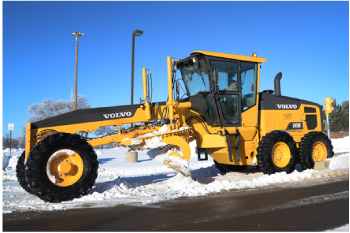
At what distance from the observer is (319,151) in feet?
29.5

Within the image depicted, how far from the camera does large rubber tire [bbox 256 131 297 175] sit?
7.61m

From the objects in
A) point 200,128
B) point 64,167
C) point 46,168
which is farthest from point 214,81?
point 46,168

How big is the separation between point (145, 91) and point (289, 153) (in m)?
4.15

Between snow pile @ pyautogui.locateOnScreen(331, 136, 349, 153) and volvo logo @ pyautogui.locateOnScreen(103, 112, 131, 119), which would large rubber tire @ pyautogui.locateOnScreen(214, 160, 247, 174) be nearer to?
volvo logo @ pyautogui.locateOnScreen(103, 112, 131, 119)

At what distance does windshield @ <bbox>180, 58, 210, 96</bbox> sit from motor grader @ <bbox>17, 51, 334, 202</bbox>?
0.08ft

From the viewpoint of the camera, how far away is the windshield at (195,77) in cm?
777

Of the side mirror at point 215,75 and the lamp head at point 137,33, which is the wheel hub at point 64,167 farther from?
the lamp head at point 137,33

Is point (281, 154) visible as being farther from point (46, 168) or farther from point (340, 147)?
point (340, 147)

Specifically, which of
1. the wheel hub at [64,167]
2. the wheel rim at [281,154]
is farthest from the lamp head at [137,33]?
the wheel hub at [64,167]

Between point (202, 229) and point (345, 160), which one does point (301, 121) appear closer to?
point (345, 160)

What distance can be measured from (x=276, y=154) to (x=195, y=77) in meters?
2.94

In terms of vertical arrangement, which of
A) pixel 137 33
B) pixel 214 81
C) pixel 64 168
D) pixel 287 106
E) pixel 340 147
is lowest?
pixel 340 147

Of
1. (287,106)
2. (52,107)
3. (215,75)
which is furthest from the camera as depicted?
(52,107)

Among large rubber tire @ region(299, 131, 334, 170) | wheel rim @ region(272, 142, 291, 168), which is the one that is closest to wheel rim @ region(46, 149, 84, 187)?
wheel rim @ region(272, 142, 291, 168)
